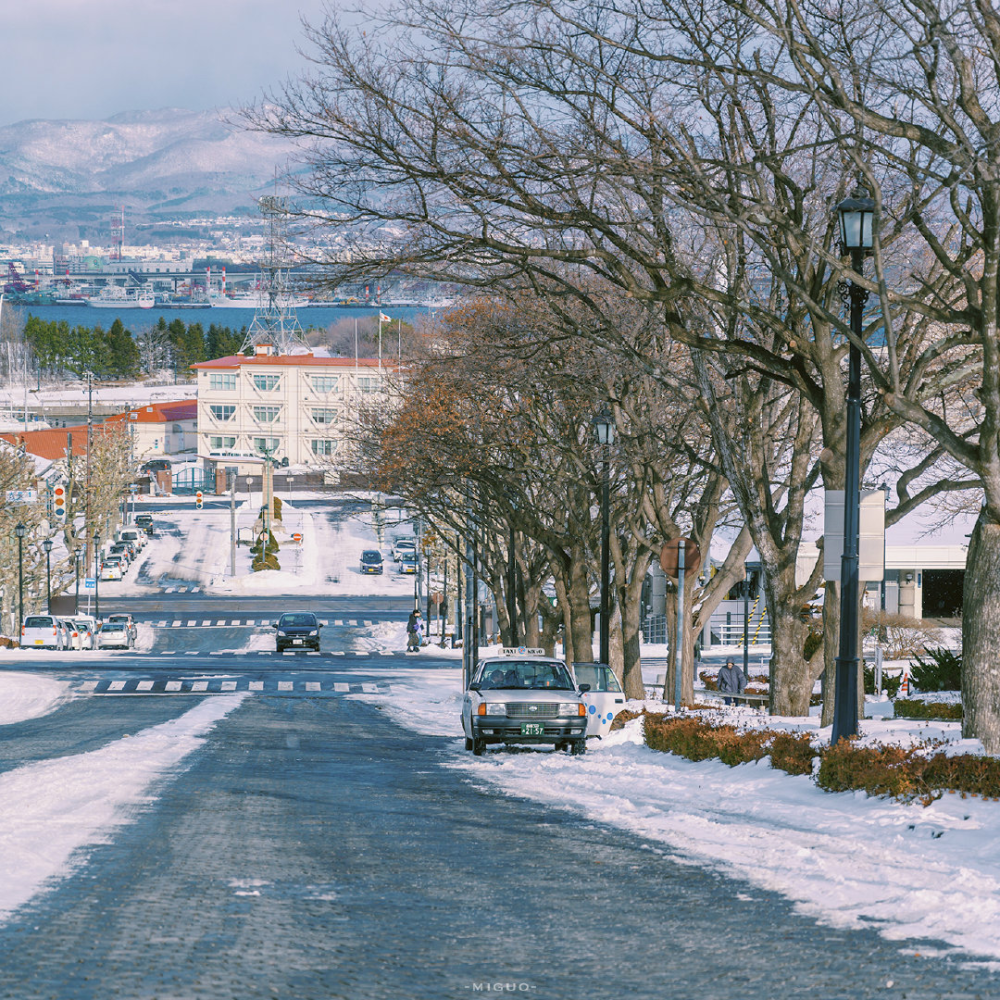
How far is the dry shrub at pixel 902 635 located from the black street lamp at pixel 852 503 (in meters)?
40.4

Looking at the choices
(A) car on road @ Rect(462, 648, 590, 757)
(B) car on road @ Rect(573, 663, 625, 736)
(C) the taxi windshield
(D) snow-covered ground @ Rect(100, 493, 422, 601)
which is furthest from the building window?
(A) car on road @ Rect(462, 648, 590, 757)

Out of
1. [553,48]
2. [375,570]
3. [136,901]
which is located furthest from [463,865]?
[375,570]

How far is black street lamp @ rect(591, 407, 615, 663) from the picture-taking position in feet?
86.1

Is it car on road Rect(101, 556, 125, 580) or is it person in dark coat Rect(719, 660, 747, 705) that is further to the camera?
car on road Rect(101, 556, 125, 580)

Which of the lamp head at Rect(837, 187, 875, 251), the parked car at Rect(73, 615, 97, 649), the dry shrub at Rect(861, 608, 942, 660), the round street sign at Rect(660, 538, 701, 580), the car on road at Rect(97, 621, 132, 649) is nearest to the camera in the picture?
the lamp head at Rect(837, 187, 875, 251)

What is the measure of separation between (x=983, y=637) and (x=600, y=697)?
25.7ft

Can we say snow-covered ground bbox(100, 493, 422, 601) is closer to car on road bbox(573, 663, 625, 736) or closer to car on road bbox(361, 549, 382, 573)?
car on road bbox(361, 549, 382, 573)

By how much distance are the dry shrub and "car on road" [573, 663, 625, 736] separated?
1248 inches

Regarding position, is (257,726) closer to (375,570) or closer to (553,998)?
(553,998)

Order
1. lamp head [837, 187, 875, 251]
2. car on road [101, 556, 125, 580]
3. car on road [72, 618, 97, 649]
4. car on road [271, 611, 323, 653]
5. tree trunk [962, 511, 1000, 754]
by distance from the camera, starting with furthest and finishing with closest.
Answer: car on road [101, 556, 125, 580] < car on road [72, 618, 97, 649] < car on road [271, 611, 323, 653] < lamp head [837, 187, 875, 251] < tree trunk [962, 511, 1000, 754]

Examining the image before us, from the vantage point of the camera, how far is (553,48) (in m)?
16.2

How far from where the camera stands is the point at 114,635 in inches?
2672

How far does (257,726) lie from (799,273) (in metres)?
14.7

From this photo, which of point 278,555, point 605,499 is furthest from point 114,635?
point 278,555
